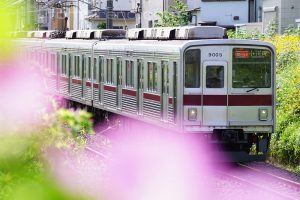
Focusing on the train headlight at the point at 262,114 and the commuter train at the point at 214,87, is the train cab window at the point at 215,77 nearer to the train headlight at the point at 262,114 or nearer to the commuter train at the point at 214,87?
the commuter train at the point at 214,87

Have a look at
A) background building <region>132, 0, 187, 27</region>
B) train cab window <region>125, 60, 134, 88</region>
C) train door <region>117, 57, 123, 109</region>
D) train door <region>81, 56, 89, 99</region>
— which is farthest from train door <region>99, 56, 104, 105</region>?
A: background building <region>132, 0, 187, 27</region>

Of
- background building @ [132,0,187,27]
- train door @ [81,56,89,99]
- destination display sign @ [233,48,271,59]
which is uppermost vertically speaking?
background building @ [132,0,187,27]

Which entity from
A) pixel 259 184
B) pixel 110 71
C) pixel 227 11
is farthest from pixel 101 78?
pixel 227 11

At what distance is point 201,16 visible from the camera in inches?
1254

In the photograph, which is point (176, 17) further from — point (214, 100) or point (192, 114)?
point (192, 114)

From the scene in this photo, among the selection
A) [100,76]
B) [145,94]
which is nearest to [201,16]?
[100,76]

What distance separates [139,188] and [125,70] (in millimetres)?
6268

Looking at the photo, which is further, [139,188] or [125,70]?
[125,70]

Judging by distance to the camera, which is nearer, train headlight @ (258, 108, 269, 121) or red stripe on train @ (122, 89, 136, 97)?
train headlight @ (258, 108, 269, 121)

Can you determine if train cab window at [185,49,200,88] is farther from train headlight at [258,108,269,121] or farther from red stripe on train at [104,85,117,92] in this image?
red stripe on train at [104,85,117,92]

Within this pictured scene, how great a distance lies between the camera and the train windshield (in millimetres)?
12445

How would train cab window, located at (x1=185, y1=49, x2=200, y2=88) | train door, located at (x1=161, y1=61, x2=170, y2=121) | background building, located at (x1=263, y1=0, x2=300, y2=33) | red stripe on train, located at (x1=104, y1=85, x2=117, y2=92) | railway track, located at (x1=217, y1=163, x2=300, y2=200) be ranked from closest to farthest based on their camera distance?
railway track, located at (x1=217, y1=163, x2=300, y2=200) → train cab window, located at (x1=185, y1=49, x2=200, y2=88) → train door, located at (x1=161, y1=61, x2=170, y2=121) → red stripe on train, located at (x1=104, y1=85, x2=117, y2=92) → background building, located at (x1=263, y1=0, x2=300, y2=33)

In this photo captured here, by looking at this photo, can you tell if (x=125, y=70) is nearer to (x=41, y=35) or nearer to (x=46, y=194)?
(x=41, y=35)

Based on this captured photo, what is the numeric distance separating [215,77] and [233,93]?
37cm
